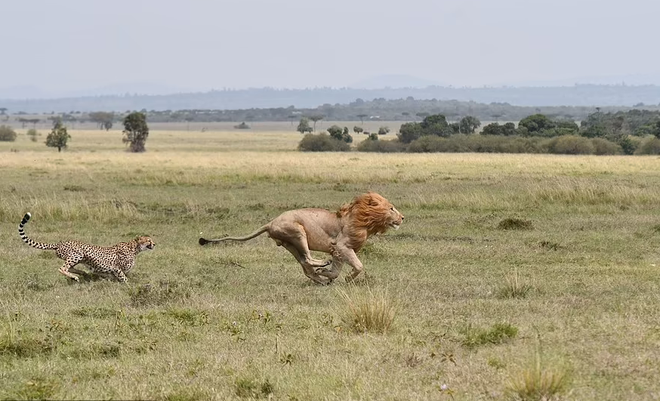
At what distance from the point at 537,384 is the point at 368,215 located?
16.5 feet

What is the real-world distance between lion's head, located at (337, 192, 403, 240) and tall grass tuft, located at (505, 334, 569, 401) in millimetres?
4851

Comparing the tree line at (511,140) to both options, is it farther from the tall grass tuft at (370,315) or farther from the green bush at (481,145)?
the tall grass tuft at (370,315)

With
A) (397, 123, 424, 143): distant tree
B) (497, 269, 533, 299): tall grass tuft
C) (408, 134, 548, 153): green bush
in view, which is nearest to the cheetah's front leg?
(497, 269, 533, 299): tall grass tuft

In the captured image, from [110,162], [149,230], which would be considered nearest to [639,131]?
[110,162]

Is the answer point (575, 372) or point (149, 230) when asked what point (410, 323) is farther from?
point (149, 230)

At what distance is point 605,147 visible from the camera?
190 feet

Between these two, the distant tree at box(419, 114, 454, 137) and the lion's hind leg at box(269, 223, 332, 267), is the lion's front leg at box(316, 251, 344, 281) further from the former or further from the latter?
the distant tree at box(419, 114, 454, 137)

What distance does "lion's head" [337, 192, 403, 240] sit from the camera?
1112 cm

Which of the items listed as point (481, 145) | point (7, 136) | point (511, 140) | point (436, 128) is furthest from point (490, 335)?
point (7, 136)

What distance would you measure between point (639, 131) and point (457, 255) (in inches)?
2503

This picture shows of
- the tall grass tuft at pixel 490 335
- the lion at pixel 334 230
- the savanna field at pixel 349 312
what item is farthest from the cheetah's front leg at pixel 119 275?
the tall grass tuft at pixel 490 335

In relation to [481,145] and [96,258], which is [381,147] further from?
[96,258]

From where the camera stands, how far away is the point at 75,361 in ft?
24.8

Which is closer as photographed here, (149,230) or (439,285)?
(439,285)
